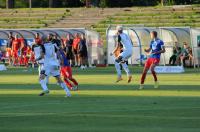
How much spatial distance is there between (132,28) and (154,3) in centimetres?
4115

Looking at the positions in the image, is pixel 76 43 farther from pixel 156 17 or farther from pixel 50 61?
pixel 50 61

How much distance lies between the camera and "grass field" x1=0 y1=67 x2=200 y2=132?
54.1ft

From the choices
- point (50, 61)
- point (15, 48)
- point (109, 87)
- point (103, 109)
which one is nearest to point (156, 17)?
point (15, 48)

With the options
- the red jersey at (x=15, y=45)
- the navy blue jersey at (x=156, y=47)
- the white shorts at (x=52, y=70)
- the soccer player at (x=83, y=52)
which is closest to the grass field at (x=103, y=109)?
the white shorts at (x=52, y=70)

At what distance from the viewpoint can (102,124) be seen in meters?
17.0

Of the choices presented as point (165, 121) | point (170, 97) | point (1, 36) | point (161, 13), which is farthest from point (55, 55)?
point (161, 13)

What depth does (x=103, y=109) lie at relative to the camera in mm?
20609

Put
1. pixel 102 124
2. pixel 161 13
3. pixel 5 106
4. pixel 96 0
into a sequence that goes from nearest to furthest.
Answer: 1. pixel 102 124
2. pixel 5 106
3. pixel 161 13
4. pixel 96 0

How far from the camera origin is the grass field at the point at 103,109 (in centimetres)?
1650

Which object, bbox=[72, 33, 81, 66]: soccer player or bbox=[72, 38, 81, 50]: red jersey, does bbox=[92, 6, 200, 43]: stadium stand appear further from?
bbox=[72, 38, 81, 50]: red jersey

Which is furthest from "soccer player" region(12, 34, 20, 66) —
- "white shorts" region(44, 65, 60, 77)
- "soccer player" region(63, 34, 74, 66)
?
"white shorts" region(44, 65, 60, 77)

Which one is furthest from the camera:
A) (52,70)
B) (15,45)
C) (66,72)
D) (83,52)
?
(15,45)

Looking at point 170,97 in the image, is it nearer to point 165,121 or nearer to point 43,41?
point 43,41

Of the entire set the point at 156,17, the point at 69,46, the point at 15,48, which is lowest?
the point at 69,46
